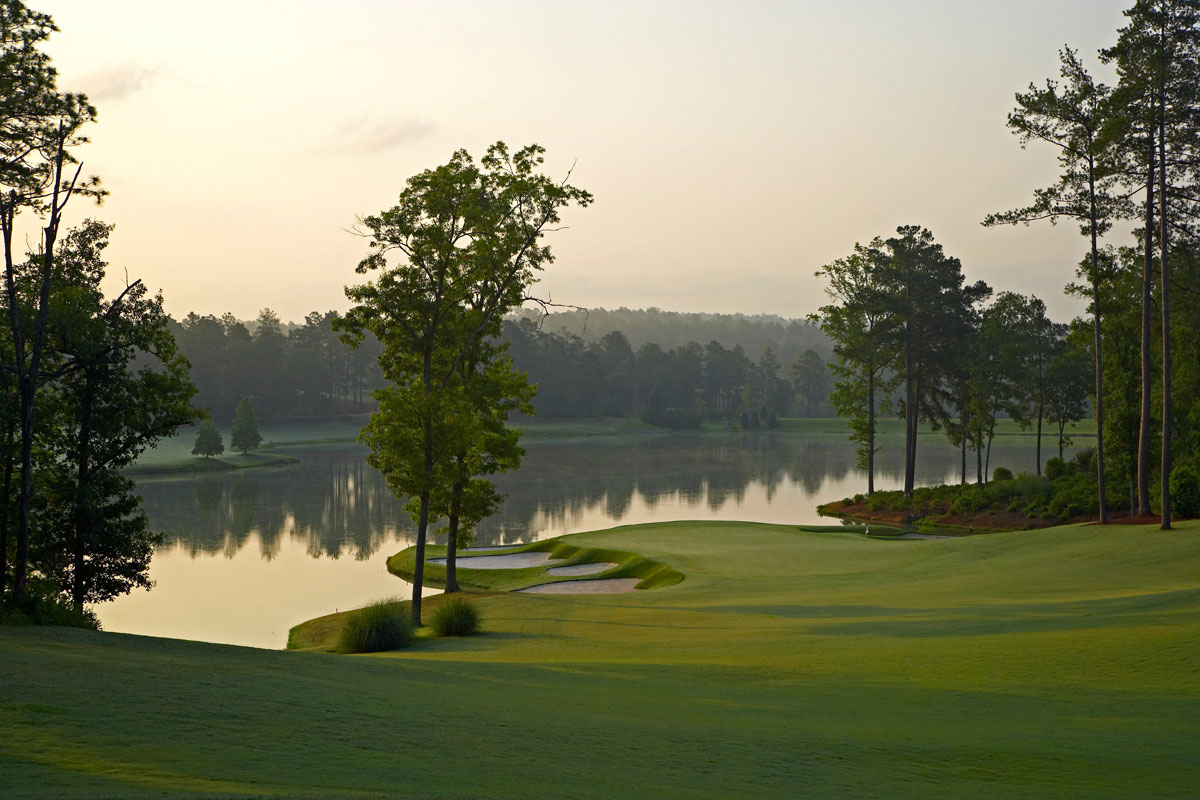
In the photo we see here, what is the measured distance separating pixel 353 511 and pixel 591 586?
26816 mm

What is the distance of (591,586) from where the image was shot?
31906mm

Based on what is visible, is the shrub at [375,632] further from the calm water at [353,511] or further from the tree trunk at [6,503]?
the calm water at [353,511]

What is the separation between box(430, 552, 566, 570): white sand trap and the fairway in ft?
57.2

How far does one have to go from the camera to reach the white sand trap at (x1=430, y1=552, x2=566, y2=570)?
3653 cm

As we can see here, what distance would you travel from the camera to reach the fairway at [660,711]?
5.97m

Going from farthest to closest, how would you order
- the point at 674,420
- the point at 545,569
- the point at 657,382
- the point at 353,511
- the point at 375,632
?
the point at 657,382
the point at 674,420
the point at 353,511
the point at 545,569
the point at 375,632

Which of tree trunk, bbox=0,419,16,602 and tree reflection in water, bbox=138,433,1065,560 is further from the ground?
tree trunk, bbox=0,419,16,602

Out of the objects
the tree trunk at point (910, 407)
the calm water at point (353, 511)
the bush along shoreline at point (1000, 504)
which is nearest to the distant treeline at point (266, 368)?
the calm water at point (353, 511)

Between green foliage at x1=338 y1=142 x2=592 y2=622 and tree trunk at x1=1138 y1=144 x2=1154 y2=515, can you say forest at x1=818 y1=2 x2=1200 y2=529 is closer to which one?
tree trunk at x1=1138 y1=144 x2=1154 y2=515

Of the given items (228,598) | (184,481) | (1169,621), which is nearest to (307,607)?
(228,598)

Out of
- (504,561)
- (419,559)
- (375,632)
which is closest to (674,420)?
(504,561)

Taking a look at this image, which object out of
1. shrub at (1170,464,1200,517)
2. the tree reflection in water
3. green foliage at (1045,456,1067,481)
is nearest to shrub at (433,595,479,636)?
the tree reflection in water

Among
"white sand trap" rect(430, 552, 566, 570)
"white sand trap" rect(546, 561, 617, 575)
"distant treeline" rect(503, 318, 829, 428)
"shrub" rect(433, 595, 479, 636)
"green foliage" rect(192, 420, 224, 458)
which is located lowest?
"white sand trap" rect(430, 552, 566, 570)

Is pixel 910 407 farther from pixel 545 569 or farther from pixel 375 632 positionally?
pixel 375 632
